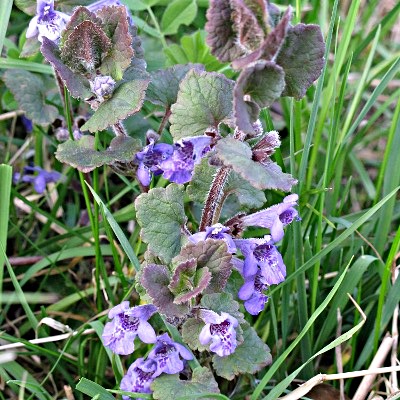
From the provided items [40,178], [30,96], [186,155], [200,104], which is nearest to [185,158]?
[186,155]

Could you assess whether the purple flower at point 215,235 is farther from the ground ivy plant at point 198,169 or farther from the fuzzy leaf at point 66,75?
the fuzzy leaf at point 66,75

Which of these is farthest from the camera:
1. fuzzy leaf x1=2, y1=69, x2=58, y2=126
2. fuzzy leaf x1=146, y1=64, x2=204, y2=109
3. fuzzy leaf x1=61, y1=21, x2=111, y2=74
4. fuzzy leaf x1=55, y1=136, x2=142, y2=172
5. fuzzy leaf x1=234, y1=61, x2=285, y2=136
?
fuzzy leaf x1=2, y1=69, x2=58, y2=126

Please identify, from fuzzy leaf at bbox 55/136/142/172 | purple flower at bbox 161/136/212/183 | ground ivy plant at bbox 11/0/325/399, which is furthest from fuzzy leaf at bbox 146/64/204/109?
purple flower at bbox 161/136/212/183

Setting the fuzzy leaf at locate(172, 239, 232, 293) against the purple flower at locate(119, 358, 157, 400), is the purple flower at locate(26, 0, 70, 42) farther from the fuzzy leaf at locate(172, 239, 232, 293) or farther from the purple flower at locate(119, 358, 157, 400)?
the purple flower at locate(119, 358, 157, 400)

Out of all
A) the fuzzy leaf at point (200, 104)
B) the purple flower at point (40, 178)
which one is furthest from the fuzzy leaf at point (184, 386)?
the purple flower at point (40, 178)

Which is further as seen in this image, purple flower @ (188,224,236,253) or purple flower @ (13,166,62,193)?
purple flower @ (13,166,62,193)

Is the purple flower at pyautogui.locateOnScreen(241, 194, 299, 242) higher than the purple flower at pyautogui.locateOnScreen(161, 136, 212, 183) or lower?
lower

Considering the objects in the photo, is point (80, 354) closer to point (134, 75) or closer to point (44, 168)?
point (134, 75)
